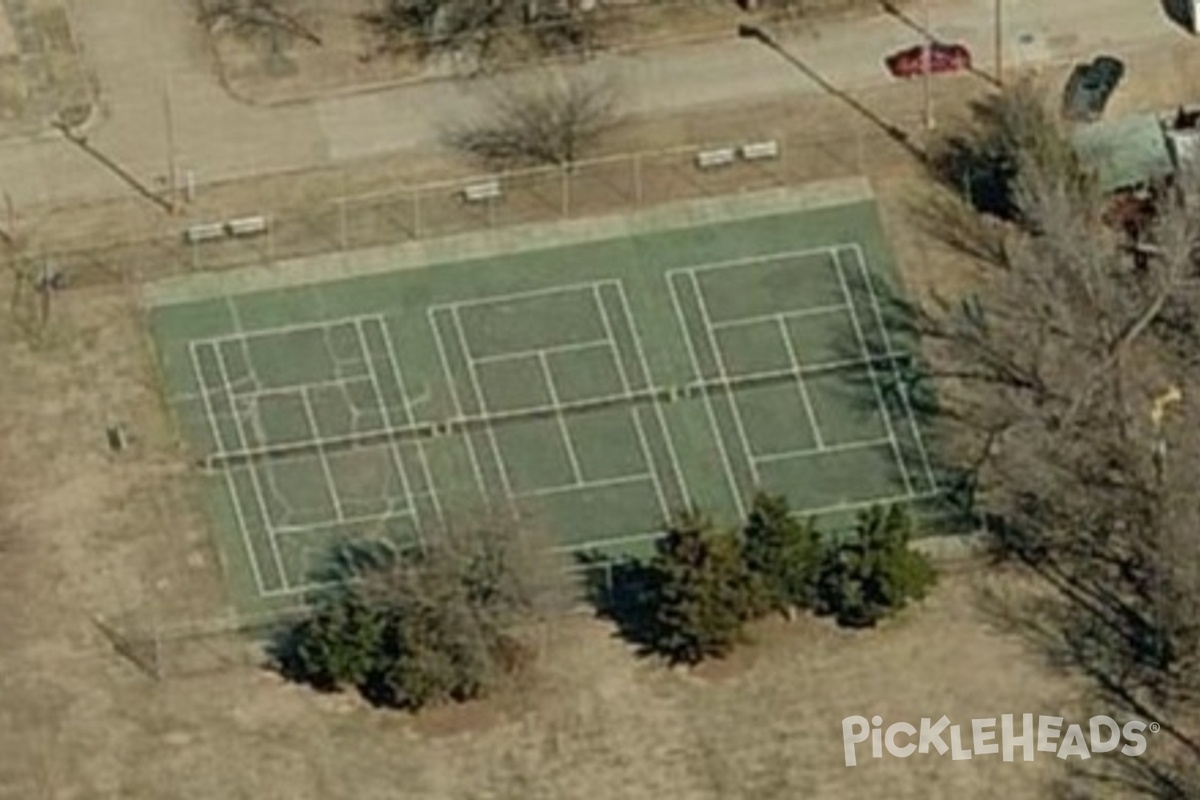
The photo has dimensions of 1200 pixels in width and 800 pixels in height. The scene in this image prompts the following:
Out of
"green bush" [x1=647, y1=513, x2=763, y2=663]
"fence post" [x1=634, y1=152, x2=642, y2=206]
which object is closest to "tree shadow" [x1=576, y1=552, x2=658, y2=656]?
"green bush" [x1=647, y1=513, x2=763, y2=663]

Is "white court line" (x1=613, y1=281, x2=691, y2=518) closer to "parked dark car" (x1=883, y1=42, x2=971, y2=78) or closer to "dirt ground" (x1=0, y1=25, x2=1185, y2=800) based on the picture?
"dirt ground" (x1=0, y1=25, x2=1185, y2=800)

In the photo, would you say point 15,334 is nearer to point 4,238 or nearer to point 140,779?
point 4,238

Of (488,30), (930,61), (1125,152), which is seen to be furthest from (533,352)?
(1125,152)

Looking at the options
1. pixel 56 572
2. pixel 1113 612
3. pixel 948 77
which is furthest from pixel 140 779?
pixel 948 77

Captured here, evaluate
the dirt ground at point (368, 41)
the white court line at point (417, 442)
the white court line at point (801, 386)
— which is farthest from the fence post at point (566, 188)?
the white court line at point (801, 386)

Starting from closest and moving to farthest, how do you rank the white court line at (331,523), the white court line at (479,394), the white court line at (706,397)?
the white court line at (331,523)
the white court line at (706,397)
the white court line at (479,394)

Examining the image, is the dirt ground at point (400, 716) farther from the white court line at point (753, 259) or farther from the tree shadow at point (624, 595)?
the white court line at point (753, 259)

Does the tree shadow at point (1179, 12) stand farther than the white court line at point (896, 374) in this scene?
Yes
